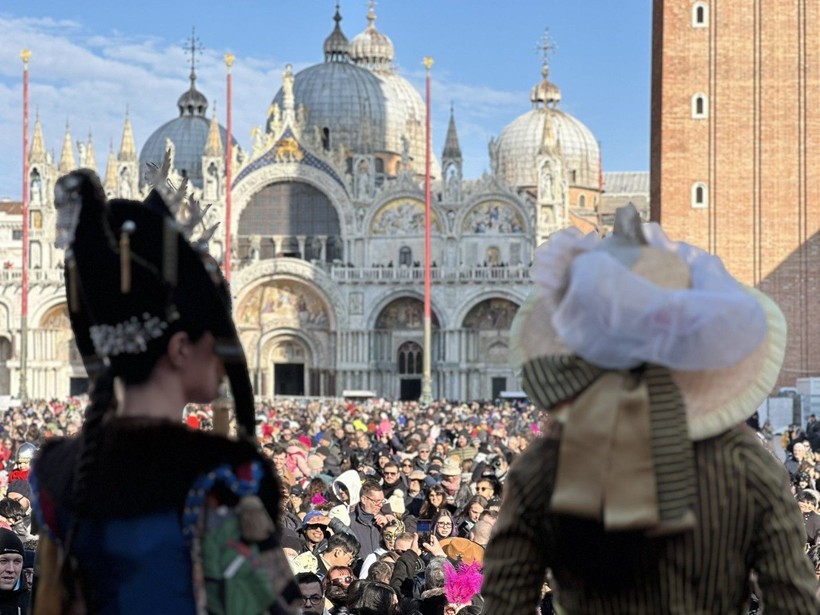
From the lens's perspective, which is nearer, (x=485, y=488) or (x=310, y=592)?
(x=310, y=592)

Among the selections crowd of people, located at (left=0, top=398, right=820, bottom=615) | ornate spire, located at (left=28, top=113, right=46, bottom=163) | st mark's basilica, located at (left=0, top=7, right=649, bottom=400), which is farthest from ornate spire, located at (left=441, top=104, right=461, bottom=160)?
crowd of people, located at (left=0, top=398, right=820, bottom=615)

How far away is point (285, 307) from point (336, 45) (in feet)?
69.2

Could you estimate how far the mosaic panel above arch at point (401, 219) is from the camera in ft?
176

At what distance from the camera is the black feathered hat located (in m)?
2.96

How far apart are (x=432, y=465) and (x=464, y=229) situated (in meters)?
40.0

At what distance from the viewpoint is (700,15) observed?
38.6m

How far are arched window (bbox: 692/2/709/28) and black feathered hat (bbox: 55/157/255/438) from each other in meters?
37.2

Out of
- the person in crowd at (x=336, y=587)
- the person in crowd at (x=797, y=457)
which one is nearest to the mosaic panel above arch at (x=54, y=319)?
the person in crowd at (x=797, y=457)

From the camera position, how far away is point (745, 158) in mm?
38781

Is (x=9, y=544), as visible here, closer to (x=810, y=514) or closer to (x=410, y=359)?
(x=810, y=514)

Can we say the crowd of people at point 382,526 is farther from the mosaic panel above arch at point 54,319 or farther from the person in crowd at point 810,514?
the mosaic panel above arch at point 54,319

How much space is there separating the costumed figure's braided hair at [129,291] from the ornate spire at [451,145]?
175 ft

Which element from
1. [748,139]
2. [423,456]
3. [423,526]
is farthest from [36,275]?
[423,526]

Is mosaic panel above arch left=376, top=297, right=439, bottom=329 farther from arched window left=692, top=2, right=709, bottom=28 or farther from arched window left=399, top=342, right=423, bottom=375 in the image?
arched window left=692, top=2, right=709, bottom=28
